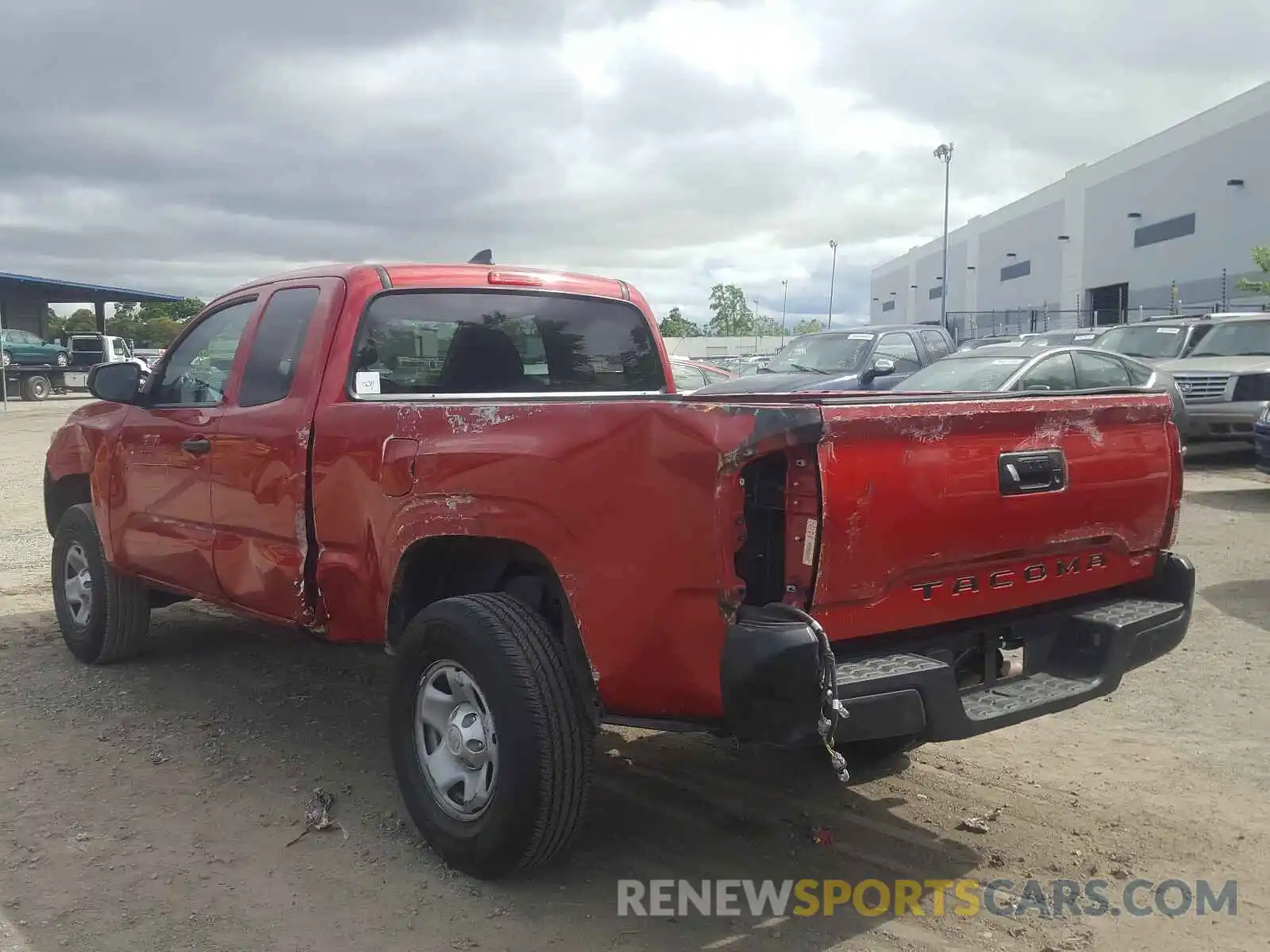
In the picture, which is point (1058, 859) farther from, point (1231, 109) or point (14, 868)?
point (1231, 109)

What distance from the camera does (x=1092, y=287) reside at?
49656 millimetres

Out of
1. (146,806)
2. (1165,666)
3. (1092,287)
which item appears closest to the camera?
(146,806)

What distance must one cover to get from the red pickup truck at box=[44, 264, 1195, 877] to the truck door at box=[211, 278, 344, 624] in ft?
0.05

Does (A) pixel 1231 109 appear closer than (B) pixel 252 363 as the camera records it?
No

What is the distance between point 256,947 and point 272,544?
1599 mm

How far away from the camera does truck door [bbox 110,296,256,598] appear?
4672mm

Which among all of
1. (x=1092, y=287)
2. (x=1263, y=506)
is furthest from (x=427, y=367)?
(x=1092, y=287)

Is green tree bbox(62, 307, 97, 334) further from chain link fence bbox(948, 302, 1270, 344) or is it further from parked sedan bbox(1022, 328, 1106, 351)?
parked sedan bbox(1022, 328, 1106, 351)

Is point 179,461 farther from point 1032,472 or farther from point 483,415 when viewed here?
point 1032,472

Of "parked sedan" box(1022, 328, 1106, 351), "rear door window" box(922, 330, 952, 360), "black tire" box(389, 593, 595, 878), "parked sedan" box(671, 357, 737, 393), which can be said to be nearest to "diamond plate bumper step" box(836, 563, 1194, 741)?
"black tire" box(389, 593, 595, 878)

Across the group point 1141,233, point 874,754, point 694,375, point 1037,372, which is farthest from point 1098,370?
point 1141,233

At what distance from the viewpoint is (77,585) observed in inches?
230

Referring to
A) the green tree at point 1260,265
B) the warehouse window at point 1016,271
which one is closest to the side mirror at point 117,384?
the green tree at point 1260,265

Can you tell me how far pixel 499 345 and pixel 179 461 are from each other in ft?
4.95
